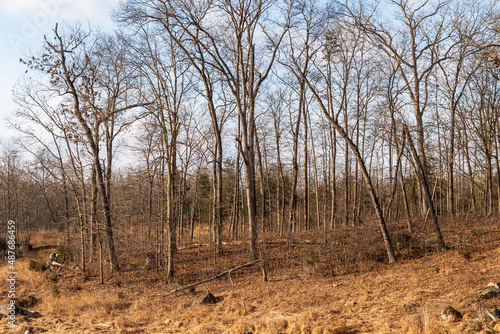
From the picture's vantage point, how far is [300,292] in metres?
9.38

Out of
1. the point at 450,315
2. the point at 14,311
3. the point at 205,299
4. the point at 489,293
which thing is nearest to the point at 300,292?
the point at 205,299

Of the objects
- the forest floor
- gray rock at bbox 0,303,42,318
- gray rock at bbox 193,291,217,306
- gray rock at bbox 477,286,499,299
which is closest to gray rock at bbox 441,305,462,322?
the forest floor

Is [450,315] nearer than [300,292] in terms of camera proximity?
Yes

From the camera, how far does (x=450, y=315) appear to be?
5.92 m

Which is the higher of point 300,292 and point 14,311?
point 300,292

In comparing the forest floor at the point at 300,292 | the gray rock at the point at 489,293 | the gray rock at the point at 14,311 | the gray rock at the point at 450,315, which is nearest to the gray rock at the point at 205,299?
the forest floor at the point at 300,292

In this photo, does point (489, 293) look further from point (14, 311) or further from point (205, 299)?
point (14, 311)

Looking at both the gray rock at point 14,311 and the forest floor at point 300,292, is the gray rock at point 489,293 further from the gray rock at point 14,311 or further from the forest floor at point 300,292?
the gray rock at point 14,311

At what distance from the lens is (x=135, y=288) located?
12.0 m

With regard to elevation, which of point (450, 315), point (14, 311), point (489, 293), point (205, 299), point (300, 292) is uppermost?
point (489, 293)

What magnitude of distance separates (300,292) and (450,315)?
4174 millimetres

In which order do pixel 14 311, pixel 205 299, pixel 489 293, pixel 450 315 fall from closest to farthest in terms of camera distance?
pixel 450 315 → pixel 489 293 → pixel 14 311 → pixel 205 299

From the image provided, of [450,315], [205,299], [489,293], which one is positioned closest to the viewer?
[450,315]

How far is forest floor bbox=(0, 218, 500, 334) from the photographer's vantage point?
6.82 m
